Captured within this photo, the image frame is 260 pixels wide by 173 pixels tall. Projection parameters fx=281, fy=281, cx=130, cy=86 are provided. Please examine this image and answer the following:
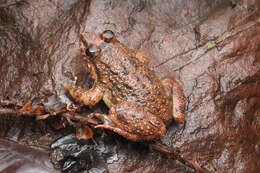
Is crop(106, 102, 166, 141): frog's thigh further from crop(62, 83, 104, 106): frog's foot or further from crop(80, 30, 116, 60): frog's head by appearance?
crop(80, 30, 116, 60): frog's head

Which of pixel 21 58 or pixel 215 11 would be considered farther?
pixel 215 11

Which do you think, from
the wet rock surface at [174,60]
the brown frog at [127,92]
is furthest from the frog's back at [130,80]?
the wet rock surface at [174,60]

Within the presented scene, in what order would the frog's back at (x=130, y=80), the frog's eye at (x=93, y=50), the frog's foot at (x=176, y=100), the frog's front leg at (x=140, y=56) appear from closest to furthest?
1. the frog's back at (x=130, y=80)
2. the frog's foot at (x=176, y=100)
3. the frog's eye at (x=93, y=50)
4. the frog's front leg at (x=140, y=56)

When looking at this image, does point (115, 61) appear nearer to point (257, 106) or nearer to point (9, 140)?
point (9, 140)

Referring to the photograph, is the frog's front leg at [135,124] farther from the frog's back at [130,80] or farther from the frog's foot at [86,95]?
the frog's foot at [86,95]

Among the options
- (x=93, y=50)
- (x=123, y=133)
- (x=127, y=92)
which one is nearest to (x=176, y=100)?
(x=127, y=92)

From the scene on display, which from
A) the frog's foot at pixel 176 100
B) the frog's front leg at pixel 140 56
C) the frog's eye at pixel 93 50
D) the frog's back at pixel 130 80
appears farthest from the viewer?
the frog's front leg at pixel 140 56

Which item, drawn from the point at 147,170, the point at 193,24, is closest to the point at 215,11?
the point at 193,24

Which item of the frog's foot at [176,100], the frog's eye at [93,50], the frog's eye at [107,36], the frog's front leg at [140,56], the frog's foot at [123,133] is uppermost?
the frog's eye at [107,36]
